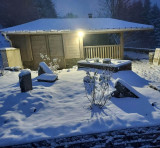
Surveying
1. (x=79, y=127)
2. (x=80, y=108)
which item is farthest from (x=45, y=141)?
(x=80, y=108)

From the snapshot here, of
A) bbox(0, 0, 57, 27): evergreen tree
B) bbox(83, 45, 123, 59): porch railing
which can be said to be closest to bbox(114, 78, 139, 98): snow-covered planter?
bbox(83, 45, 123, 59): porch railing

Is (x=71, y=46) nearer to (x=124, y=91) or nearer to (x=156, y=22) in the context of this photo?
(x=124, y=91)

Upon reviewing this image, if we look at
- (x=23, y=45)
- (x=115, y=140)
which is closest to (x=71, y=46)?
(x=23, y=45)

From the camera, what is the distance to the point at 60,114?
3.17 metres

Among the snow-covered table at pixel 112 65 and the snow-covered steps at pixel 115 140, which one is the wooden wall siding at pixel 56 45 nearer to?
the snow-covered table at pixel 112 65

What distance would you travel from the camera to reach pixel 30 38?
9680 millimetres

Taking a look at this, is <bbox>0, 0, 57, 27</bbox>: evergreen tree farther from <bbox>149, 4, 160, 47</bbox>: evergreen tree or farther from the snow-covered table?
<bbox>149, 4, 160, 47</bbox>: evergreen tree

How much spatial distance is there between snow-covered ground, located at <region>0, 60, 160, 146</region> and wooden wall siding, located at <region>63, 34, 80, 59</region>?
235 inches

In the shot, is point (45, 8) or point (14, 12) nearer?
point (14, 12)

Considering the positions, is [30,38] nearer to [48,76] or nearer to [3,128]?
[48,76]

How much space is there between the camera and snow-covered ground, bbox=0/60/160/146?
8.33 ft

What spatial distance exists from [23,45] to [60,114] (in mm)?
8045

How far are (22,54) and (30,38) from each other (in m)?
1.32

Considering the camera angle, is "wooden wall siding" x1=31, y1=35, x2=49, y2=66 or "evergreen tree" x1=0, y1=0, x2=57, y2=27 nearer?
"wooden wall siding" x1=31, y1=35, x2=49, y2=66
